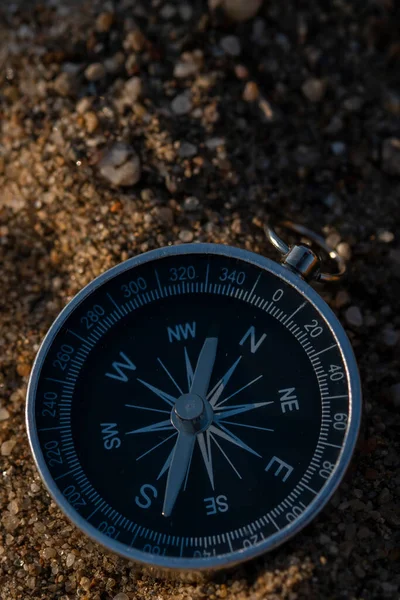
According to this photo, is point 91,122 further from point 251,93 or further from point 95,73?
point 251,93

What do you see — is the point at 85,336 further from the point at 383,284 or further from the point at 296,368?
the point at 383,284

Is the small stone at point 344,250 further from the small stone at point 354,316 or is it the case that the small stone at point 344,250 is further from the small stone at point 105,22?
the small stone at point 105,22

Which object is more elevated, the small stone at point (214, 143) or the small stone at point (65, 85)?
the small stone at point (214, 143)

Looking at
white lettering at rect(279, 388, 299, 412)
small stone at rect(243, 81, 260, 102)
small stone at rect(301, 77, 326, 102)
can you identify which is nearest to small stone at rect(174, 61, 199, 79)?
small stone at rect(243, 81, 260, 102)

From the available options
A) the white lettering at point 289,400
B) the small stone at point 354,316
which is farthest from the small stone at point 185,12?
the white lettering at point 289,400

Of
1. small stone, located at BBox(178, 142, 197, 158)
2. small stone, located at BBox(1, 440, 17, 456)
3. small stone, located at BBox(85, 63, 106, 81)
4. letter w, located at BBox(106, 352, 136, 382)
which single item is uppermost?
small stone, located at BBox(178, 142, 197, 158)

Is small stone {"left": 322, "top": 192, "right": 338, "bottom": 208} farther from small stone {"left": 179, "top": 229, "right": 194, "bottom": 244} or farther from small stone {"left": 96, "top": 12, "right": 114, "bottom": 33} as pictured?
small stone {"left": 96, "top": 12, "right": 114, "bottom": 33}

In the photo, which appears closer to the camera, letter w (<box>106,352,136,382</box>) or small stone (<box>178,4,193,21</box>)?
letter w (<box>106,352,136,382</box>)
